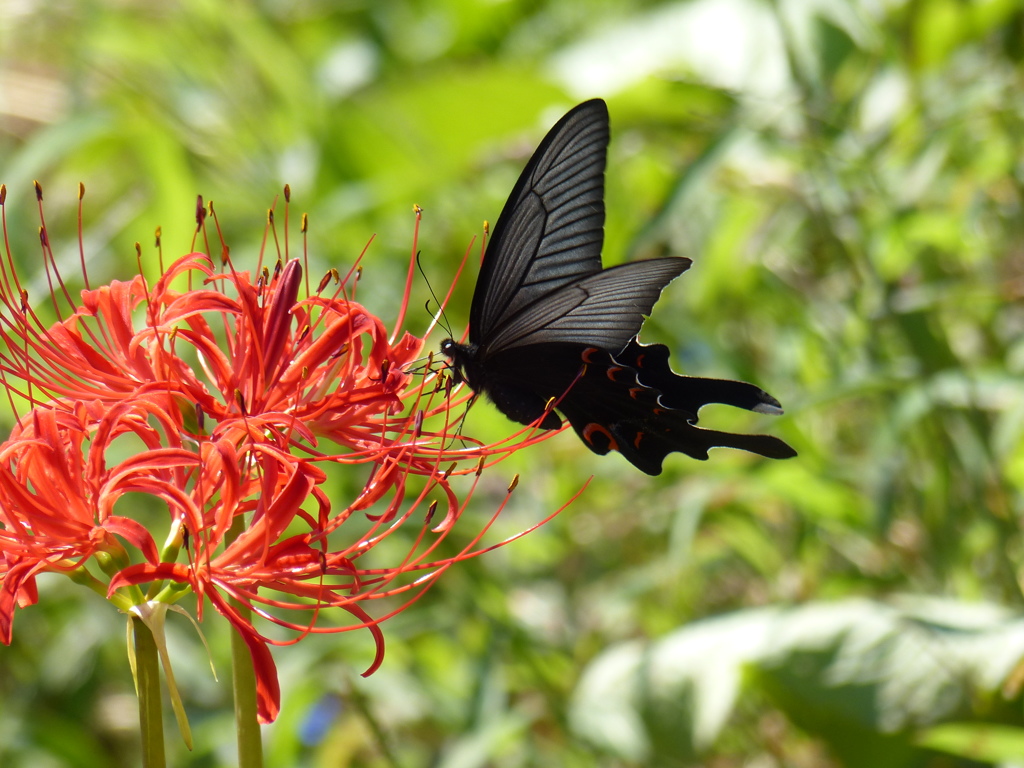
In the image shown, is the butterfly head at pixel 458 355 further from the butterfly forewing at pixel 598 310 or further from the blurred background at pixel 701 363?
the blurred background at pixel 701 363

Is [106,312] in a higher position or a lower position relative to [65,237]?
lower

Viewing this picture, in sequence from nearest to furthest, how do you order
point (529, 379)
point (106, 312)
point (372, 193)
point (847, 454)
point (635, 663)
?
point (106, 312) → point (529, 379) → point (635, 663) → point (372, 193) → point (847, 454)

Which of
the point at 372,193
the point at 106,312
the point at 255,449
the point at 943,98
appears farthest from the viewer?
the point at 372,193

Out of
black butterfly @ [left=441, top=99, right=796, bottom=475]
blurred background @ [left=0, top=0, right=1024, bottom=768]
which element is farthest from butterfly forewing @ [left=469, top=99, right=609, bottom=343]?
blurred background @ [left=0, top=0, right=1024, bottom=768]

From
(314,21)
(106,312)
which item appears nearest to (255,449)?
(106,312)

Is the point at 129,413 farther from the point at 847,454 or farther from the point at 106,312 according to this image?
the point at 847,454

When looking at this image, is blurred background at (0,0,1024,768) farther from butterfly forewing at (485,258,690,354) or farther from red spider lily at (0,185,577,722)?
red spider lily at (0,185,577,722)

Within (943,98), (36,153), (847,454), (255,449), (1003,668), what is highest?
(36,153)

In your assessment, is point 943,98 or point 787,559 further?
point 787,559
